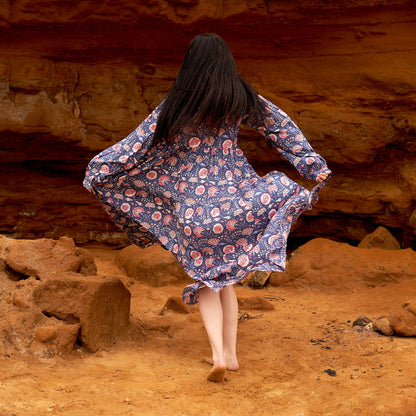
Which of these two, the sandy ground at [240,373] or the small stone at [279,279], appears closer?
the sandy ground at [240,373]

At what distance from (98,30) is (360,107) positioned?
2.82 m

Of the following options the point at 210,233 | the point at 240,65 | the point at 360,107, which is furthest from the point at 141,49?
the point at 210,233

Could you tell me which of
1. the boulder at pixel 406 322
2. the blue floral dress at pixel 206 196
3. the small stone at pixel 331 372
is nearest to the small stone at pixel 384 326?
the boulder at pixel 406 322

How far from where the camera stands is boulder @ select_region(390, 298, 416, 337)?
13.1ft

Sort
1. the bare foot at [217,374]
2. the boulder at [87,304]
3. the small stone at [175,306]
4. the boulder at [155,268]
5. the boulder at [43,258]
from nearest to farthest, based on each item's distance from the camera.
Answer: the bare foot at [217,374] < the boulder at [87,304] < the boulder at [43,258] < the small stone at [175,306] < the boulder at [155,268]

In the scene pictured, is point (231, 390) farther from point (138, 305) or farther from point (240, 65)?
point (240, 65)

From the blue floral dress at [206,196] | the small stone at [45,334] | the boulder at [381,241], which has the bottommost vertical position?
the boulder at [381,241]

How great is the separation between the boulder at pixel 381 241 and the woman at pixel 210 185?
2642 mm

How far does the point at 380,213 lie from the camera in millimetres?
6582

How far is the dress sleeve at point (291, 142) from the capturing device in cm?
392

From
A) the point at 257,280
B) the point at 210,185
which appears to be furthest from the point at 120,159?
the point at 257,280

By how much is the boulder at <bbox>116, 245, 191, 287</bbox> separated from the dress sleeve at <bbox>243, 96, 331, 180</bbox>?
221cm

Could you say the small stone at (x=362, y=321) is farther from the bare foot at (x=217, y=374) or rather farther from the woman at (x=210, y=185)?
the bare foot at (x=217, y=374)

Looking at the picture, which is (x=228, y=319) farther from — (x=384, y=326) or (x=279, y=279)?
(x=279, y=279)
